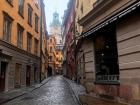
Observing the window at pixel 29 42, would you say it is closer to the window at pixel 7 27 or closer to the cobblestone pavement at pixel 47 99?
the window at pixel 7 27

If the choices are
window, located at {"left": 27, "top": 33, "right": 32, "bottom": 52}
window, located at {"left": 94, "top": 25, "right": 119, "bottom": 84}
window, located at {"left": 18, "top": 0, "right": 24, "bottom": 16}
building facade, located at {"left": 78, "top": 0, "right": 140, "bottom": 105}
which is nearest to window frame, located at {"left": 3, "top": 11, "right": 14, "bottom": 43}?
window, located at {"left": 18, "top": 0, "right": 24, "bottom": 16}

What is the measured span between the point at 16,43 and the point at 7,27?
2380mm

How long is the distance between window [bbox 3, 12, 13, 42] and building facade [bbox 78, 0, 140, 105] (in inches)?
271

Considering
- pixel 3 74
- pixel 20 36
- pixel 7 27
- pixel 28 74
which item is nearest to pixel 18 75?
pixel 20 36

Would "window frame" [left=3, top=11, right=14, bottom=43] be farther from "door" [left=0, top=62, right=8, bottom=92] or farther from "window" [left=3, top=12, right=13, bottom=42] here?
"door" [left=0, top=62, right=8, bottom=92]

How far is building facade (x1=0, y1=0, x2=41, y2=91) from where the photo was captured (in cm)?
1989

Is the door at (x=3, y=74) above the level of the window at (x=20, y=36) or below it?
below

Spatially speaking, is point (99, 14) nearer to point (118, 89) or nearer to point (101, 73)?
point (101, 73)

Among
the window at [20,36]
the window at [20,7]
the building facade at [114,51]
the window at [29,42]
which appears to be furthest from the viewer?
the window at [29,42]

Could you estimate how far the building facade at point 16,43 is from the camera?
19.9m

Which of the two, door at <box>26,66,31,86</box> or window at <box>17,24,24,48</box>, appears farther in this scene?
door at <box>26,66,31,86</box>

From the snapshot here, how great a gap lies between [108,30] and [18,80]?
1369 centimetres

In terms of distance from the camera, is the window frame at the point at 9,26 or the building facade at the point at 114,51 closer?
the building facade at the point at 114,51

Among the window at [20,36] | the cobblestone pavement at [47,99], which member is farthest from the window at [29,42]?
the cobblestone pavement at [47,99]
